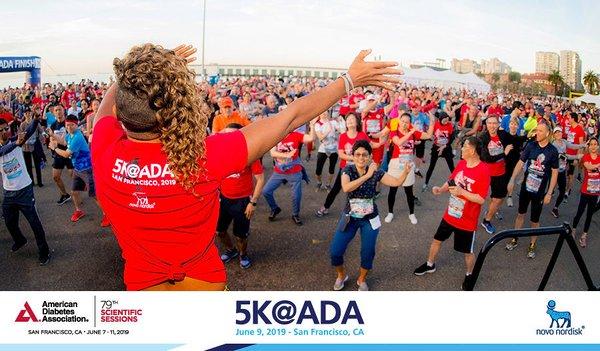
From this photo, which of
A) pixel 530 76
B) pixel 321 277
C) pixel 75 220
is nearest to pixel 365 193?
pixel 321 277

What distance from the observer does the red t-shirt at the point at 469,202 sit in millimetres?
4926

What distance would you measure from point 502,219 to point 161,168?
7729 mm

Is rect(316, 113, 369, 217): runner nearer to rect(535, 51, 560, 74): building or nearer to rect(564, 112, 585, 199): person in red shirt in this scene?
rect(564, 112, 585, 199): person in red shirt

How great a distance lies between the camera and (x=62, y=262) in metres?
5.66

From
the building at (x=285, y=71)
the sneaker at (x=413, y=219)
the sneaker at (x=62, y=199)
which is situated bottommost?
the sneaker at (x=62, y=199)

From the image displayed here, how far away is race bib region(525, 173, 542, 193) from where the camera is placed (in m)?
6.03

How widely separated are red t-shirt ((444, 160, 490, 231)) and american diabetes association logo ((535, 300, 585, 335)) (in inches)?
88.7

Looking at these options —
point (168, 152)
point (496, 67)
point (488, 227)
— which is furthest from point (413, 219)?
point (496, 67)

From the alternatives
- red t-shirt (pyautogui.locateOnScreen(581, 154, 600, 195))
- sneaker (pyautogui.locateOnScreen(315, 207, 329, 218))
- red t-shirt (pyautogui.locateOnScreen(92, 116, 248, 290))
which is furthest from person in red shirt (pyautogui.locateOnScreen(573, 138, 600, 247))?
red t-shirt (pyautogui.locateOnScreen(92, 116, 248, 290))

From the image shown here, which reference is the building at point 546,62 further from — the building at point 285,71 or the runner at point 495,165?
the runner at point 495,165

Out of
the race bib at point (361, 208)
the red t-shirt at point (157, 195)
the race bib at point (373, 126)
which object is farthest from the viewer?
the race bib at point (373, 126)

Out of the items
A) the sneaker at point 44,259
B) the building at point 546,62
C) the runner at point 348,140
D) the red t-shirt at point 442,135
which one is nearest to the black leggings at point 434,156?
the red t-shirt at point 442,135

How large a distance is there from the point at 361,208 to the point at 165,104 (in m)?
3.52

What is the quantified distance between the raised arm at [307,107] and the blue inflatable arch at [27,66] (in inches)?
1106
